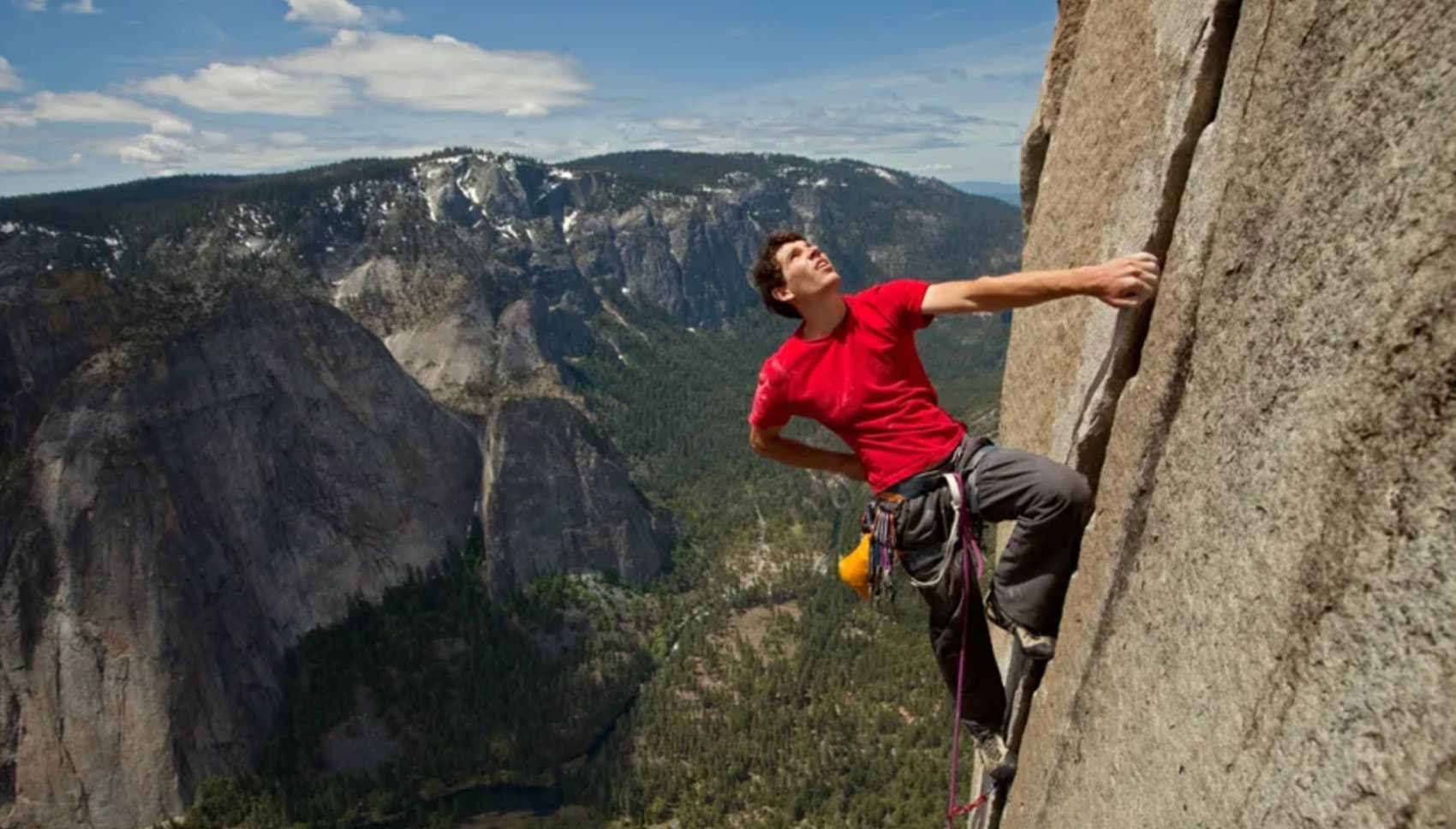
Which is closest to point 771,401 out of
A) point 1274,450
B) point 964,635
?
point 964,635

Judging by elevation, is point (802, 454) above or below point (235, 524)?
above

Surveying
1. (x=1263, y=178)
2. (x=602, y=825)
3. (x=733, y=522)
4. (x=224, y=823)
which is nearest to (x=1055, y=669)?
(x=1263, y=178)

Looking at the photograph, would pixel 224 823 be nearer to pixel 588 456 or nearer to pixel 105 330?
pixel 105 330

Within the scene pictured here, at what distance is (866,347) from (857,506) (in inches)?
5182

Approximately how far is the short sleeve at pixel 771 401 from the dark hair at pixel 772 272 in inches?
15.2

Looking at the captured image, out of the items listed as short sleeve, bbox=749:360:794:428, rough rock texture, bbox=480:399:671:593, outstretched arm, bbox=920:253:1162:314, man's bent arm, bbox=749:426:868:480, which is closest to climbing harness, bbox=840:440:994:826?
man's bent arm, bbox=749:426:868:480

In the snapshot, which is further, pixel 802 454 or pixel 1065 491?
pixel 802 454

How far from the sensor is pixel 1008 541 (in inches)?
245

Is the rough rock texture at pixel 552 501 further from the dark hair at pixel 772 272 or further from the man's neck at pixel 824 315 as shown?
the man's neck at pixel 824 315

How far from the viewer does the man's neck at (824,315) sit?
20.0 ft

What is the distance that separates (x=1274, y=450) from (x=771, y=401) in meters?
3.30

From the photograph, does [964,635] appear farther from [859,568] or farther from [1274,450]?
[1274,450]

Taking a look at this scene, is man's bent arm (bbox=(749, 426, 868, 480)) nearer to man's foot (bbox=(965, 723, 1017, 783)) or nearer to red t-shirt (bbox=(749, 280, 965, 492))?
red t-shirt (bbox=(749, 280, 965, 492))

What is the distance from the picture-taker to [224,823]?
64500mm
